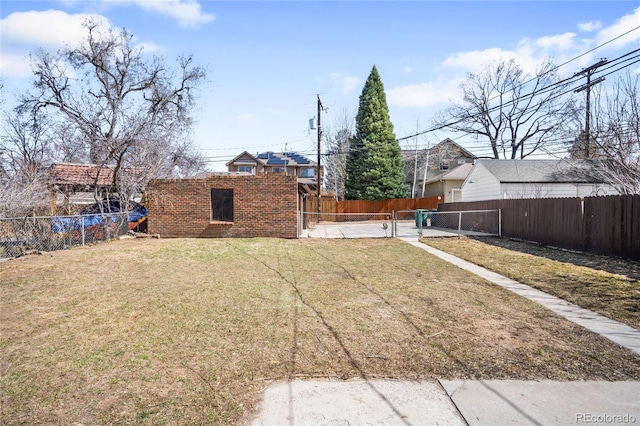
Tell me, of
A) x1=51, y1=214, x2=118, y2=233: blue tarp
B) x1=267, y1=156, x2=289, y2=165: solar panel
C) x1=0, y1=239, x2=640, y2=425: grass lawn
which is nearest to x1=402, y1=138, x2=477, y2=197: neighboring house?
x1=267, y1=156, x2=289, y2=165: solar panel

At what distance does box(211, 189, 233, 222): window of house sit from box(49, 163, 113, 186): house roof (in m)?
4.60

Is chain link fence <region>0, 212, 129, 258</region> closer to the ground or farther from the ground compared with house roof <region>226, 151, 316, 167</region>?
closer to the ground

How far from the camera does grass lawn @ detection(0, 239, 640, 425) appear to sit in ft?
10.1

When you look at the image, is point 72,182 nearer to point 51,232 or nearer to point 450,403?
point 51,232

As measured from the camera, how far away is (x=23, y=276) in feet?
25.7

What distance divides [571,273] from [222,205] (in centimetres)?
1226

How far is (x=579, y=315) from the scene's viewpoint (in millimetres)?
5273

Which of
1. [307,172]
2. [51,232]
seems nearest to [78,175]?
[51,232]

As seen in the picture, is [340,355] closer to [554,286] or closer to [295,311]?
[295,311]

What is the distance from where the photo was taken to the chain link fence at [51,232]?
35.0 ft

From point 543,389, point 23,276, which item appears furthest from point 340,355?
point 23,276

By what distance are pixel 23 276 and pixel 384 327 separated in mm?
7623

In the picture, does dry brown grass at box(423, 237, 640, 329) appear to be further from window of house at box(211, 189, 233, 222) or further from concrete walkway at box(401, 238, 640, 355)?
window of house at box(211, 189, 233, 222)

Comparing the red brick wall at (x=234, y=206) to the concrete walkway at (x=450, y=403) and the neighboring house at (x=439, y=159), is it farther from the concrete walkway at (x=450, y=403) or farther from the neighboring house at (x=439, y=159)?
the neighboring house at (x=439, y=159)
